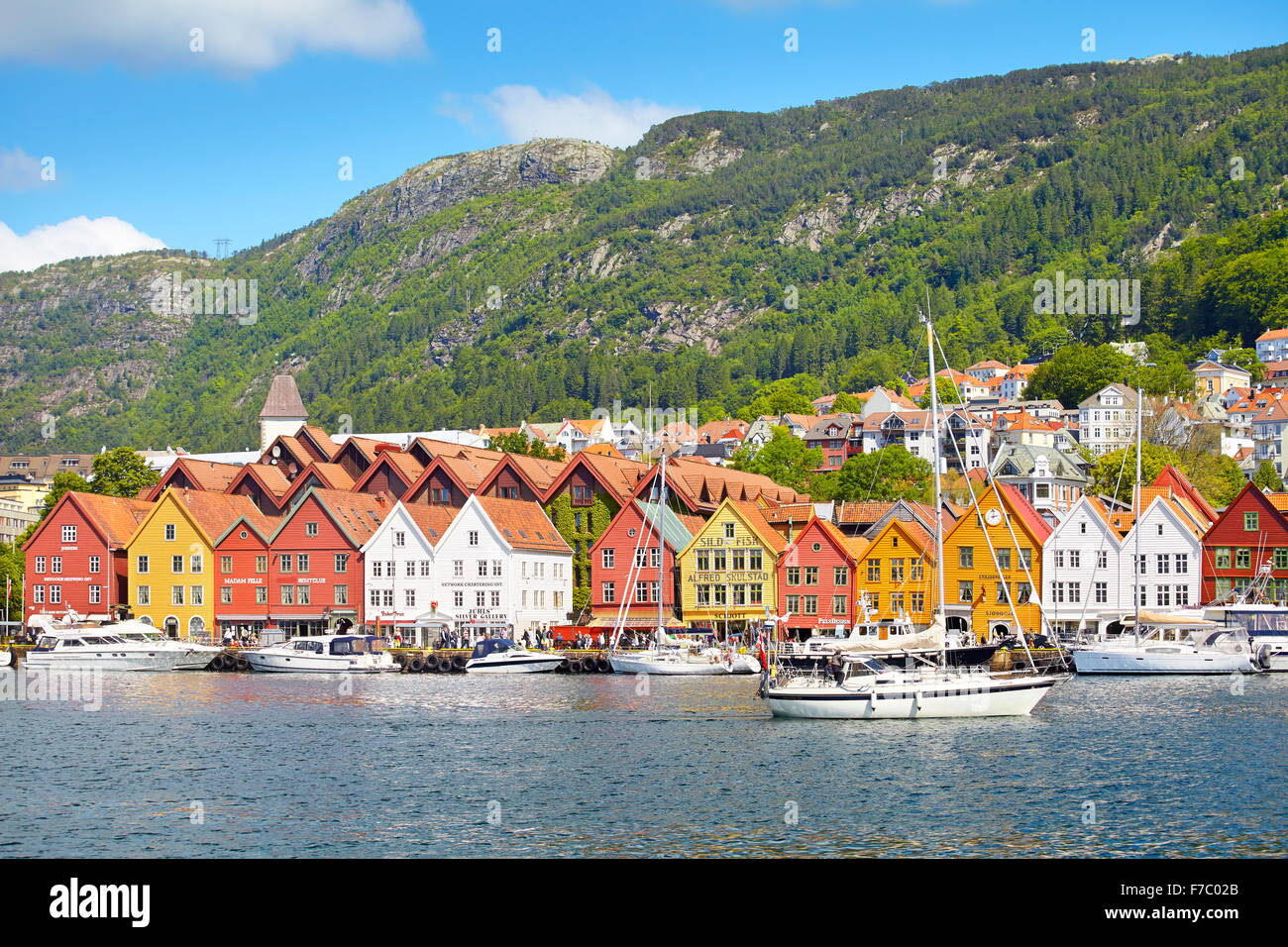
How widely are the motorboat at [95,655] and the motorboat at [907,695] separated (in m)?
51.2

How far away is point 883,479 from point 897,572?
55212 mm

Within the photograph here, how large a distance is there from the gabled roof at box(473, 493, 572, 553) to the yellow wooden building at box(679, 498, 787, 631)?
11.0 metres

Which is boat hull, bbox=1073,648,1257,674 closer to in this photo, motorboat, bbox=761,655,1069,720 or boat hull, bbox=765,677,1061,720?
motorboat, bbox=761,655,1069,720

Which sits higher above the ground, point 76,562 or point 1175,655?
point 76,562

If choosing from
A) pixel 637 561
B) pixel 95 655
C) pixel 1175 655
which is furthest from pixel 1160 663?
pixel 95 655

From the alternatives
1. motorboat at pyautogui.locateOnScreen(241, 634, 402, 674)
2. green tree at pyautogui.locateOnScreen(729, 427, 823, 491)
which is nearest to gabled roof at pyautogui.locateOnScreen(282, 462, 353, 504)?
motorboat at pyautogui.locateOnScreen(241, 634, 402, 674)

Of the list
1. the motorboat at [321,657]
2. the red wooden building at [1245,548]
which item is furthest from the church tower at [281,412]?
A: the red wooden building at [1245,548]

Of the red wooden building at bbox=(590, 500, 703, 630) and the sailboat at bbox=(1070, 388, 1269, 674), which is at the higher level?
the red wooden building at bbox=(590, 500, 703, 630)

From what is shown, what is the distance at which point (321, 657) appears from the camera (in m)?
91.8

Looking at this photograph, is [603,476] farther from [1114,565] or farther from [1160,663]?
[1160,663]

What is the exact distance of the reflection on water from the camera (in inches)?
1312

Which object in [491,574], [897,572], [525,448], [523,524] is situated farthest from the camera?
[525,448]

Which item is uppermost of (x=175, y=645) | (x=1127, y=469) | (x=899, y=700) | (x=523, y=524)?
(x=1127, y=469)

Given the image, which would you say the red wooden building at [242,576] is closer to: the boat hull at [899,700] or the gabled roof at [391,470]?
the gabled roof at [391,470]
